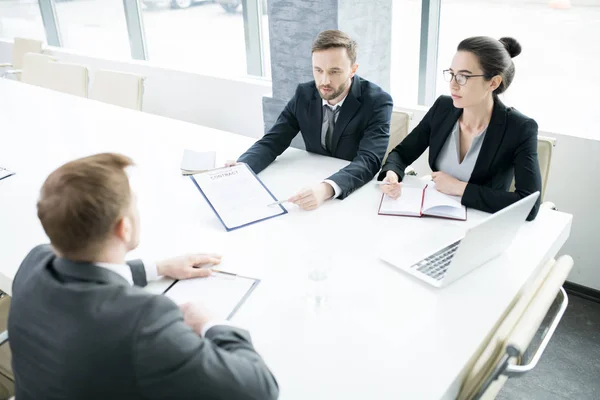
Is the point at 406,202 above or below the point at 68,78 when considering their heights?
below

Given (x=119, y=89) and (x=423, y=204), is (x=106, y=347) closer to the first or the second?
(x=423, y=204)

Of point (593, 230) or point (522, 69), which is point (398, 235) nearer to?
point (593, 230)

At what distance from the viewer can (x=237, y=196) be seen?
81.1 inches

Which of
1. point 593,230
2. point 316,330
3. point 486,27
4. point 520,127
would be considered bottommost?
point 593,230

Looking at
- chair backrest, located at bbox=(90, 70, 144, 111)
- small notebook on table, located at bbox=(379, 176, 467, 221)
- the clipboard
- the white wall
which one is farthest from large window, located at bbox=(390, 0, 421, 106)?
the clipboard

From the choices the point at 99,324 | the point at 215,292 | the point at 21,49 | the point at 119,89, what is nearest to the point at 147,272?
the point at 215,292

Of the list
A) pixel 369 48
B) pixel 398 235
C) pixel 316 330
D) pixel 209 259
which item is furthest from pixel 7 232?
pixel 369 48

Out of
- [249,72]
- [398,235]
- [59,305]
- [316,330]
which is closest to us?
[59,305]

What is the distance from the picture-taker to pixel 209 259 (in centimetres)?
164

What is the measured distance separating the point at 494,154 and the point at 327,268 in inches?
36.7

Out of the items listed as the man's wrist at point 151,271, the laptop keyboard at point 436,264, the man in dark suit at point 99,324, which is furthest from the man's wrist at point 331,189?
the man in dark suit at point 99,324

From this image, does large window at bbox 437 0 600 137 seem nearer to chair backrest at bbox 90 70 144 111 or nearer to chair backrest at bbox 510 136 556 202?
chair backrest at bbox 510 136 556 202

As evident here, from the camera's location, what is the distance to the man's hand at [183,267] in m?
1.58

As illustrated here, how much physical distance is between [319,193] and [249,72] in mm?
2832
